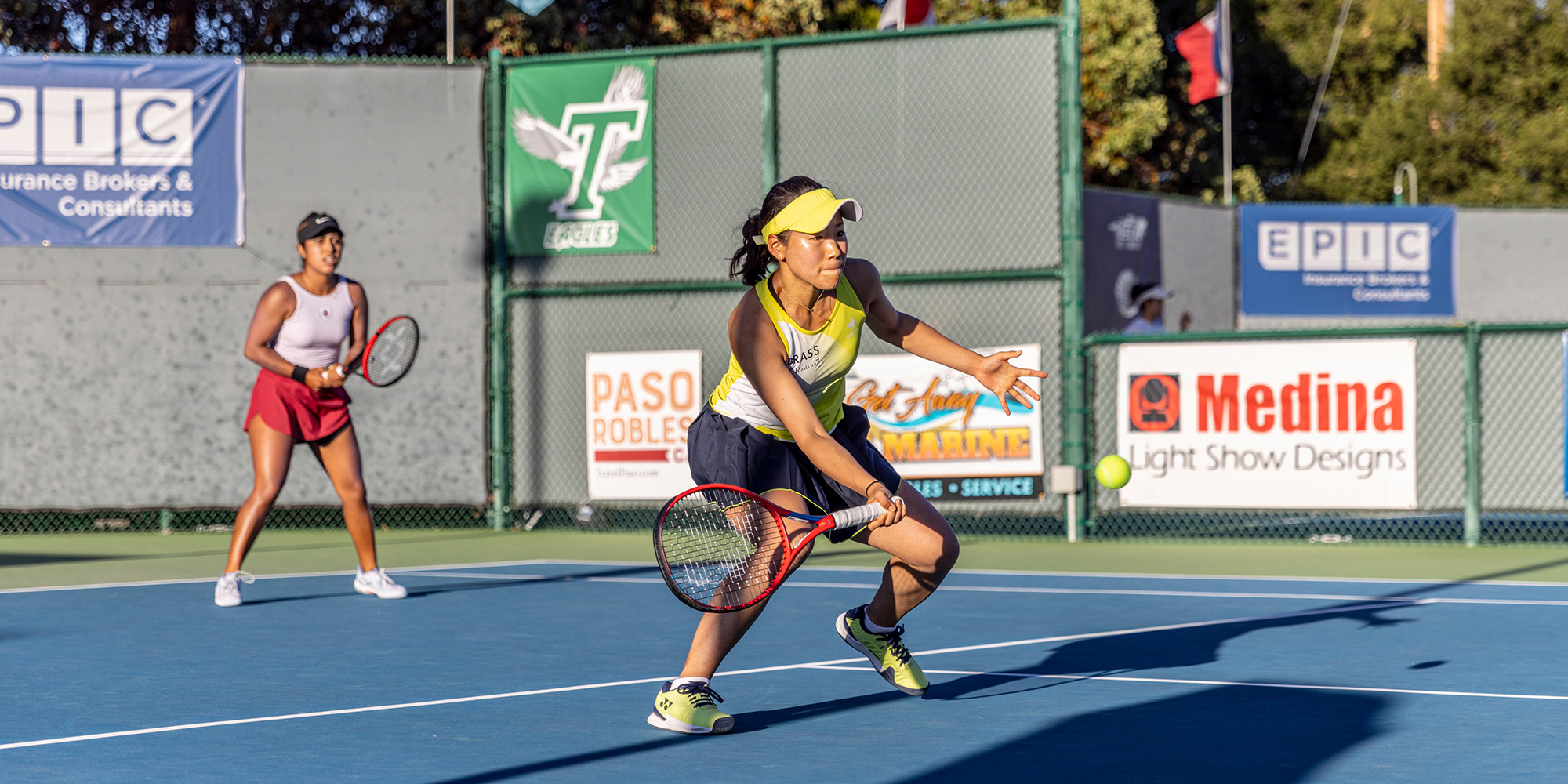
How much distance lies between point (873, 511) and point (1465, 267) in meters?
18.7

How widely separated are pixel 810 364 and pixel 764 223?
46 cm

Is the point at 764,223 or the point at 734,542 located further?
the point at 764,223

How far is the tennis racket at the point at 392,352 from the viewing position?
8531 mm

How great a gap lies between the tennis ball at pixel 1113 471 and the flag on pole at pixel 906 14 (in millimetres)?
7303

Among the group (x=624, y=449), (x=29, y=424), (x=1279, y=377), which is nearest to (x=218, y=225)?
(x=29, y=424)

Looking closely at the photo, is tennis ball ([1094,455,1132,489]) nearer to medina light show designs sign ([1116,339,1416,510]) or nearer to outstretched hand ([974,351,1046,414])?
outstretched hand ([974,351,1046,414])

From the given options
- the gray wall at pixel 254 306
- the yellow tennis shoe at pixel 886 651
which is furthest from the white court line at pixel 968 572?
the yellow tennis shoe at pixel 886 651

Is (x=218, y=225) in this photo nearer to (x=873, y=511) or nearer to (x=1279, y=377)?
(x=1279, y=377)

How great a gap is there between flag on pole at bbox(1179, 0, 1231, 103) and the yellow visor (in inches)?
810

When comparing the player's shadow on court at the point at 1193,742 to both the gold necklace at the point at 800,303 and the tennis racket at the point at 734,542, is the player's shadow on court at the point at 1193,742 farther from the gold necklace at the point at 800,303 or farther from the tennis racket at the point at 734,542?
the gold necklace at the point at 800,303

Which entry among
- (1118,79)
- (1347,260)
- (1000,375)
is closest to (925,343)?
(1000,375)

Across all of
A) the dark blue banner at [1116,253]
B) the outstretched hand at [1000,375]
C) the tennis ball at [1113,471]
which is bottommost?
the tennis ball at [1113,471]

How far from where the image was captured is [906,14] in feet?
49.4

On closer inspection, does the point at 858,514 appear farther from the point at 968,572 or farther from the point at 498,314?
the point at 498,314
